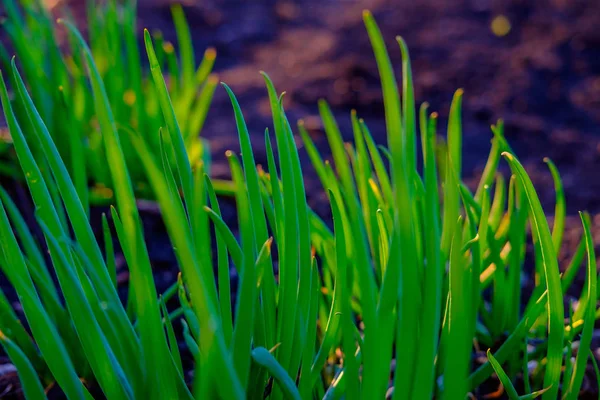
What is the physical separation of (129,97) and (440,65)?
121 centimetres

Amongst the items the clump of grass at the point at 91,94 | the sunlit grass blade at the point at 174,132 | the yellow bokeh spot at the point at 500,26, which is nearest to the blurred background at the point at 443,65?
the yellow bokeh spot at the point at 500,26

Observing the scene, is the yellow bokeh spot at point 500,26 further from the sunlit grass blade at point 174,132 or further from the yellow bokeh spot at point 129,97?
the sunlit grass blade at point 174,132

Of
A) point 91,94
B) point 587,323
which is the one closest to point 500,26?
point 91,94

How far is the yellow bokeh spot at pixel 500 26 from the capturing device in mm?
2516

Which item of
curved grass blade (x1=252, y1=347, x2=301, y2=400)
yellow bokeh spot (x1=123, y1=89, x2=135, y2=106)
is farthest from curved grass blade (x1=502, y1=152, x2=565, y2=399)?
yellow bokeh spot (x1=123, y1=89, x2=135, y2=106)

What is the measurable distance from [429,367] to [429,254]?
9cm

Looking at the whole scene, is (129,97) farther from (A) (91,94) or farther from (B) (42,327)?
(B) (42,327)

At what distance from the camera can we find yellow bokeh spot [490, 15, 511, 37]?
2.52 meters

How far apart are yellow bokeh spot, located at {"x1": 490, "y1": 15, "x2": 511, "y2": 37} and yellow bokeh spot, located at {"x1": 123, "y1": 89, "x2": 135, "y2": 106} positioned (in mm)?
1615

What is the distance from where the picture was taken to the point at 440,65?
7.35ft

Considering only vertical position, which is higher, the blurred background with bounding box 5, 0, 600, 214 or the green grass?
the green grass

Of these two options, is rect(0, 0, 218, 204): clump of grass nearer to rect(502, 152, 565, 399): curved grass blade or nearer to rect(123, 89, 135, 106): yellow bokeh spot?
rect(123, 89, 135, 106): yellow bokeh spot

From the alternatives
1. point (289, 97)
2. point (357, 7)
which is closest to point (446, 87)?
point (289, 97)

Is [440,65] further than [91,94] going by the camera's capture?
Yes
